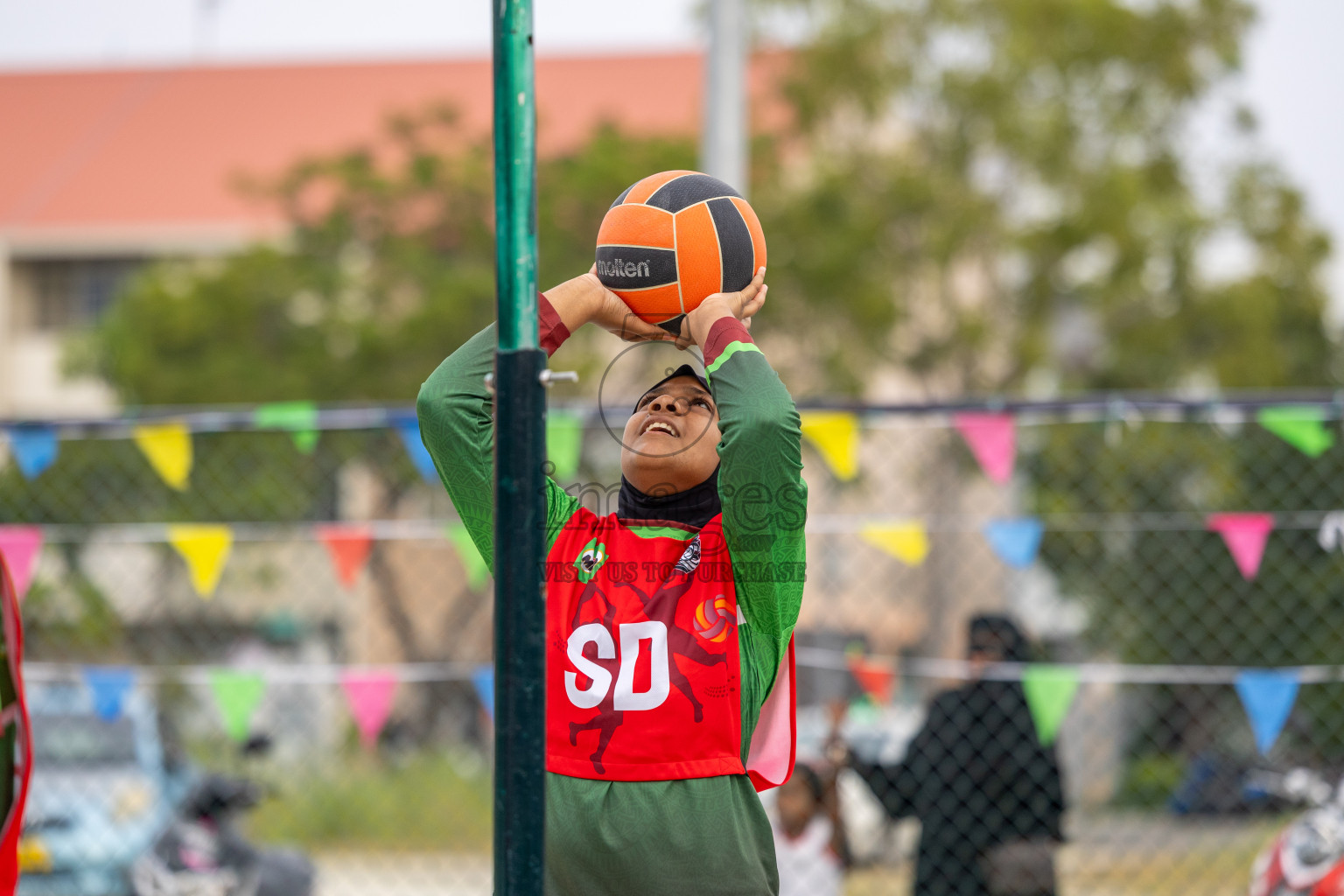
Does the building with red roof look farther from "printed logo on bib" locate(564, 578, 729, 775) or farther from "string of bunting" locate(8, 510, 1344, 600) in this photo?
"printed logo on bib" locate(564, 578, 729, 775)

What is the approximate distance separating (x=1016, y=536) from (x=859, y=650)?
13.1ft

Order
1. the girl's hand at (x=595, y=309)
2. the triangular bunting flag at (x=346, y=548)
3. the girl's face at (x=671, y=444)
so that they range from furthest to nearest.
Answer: the triangular bunting flag at (x=346, y=548) → the girl's face at (x=671, y=444) → the girl's hand at (x=595, y=309)

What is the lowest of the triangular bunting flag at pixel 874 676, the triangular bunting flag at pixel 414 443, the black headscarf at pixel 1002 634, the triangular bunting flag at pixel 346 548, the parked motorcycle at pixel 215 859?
the parked motorcycle at pixel 215 859

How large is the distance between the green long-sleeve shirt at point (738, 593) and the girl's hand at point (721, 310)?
0.14 ft

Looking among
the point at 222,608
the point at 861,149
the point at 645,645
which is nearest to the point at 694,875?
the point at 645,645

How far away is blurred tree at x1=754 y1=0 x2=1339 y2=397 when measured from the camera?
11.5 m

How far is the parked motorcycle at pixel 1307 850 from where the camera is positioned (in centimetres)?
411

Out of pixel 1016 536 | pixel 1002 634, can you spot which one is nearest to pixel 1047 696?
pixel 1002 634

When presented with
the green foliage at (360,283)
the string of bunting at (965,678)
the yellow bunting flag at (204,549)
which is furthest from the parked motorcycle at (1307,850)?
the green foliage at (360,283)

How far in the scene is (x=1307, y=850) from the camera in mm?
4199

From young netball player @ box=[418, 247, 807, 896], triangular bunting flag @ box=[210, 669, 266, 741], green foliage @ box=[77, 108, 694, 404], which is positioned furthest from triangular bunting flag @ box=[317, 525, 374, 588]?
green foliage @ box=[77, 108, 694, 404]

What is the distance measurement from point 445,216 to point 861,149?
4245mm

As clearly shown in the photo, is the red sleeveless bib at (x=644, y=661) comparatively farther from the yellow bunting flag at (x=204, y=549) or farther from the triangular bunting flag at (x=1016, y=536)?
the yellow bunting flag at (x=204, y=549)

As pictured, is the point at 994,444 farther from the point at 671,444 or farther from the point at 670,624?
the point at 670,624
